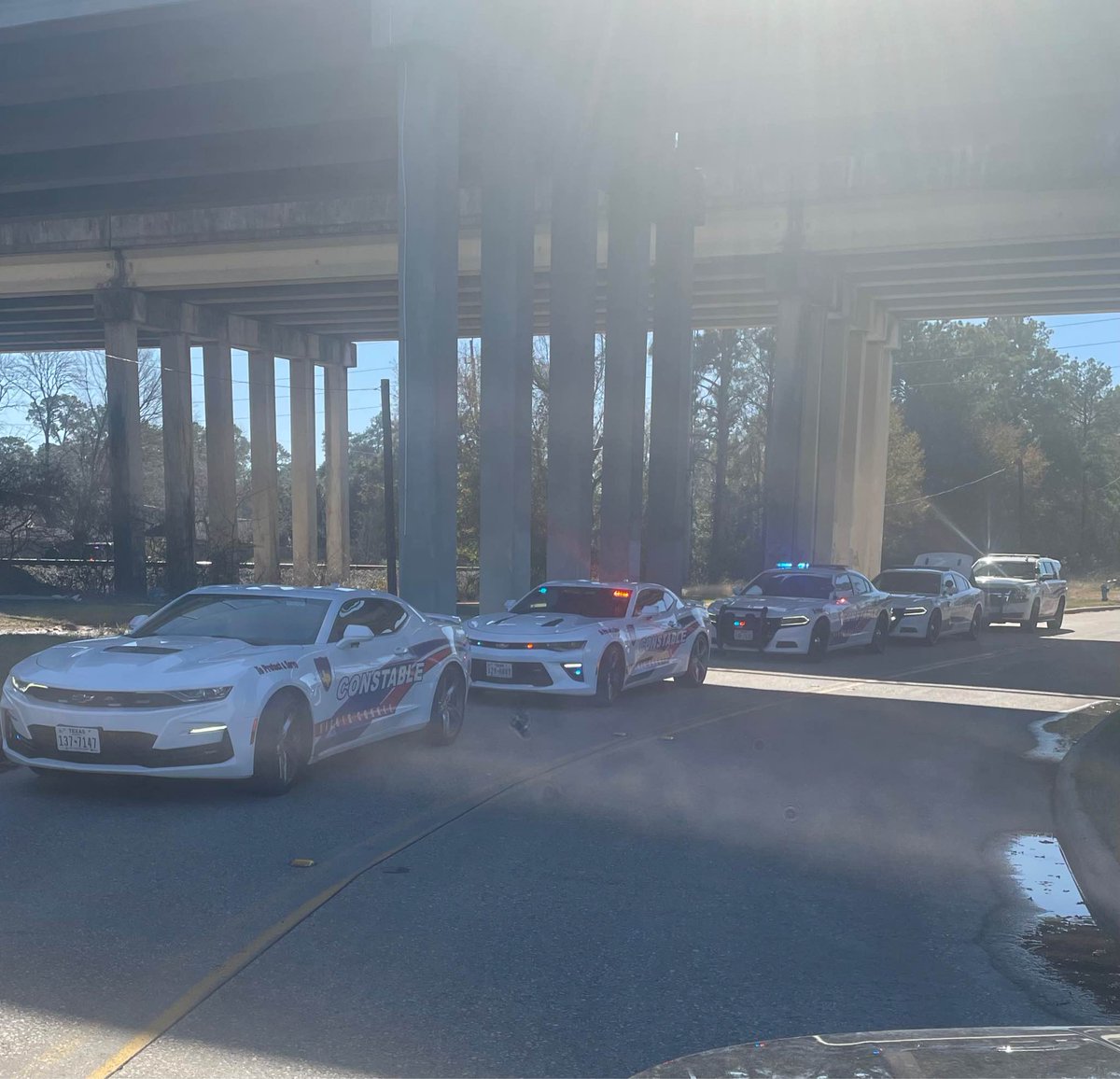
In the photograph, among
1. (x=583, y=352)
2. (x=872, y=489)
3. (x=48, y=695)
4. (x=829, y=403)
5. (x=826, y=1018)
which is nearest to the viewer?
(x=826, y=1018)

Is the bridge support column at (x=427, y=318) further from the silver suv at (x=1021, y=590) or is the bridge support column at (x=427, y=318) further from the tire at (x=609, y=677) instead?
the silver suv at (x=1021, y=590)

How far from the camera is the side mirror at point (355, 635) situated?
392 inches

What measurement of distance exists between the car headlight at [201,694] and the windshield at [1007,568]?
2695 cm

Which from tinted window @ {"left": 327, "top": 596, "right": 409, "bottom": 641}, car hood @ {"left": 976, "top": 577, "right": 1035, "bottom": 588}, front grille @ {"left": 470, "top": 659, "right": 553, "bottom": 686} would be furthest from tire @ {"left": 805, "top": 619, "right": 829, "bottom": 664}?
tinted window @ {"left": 327, "top": 596, "right": 409, "bottom": 641}

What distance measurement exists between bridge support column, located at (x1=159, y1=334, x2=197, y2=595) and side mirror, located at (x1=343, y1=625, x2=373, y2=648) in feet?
121

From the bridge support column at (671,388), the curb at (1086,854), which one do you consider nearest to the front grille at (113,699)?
the curb at (1086,854)

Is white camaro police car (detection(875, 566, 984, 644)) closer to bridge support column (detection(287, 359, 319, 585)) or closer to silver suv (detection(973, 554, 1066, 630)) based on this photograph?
silver suv (detection(973, 554, 1066, 630))

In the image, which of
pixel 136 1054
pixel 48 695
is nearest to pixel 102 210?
pixel 48 695

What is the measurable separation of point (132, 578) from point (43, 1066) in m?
40.3

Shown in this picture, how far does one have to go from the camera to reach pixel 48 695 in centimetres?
864

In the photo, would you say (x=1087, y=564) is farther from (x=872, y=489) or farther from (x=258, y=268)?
(x=258, y=268)

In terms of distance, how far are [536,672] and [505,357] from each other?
12.9 meters

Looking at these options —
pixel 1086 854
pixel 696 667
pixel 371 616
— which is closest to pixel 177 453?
pixel 696 667

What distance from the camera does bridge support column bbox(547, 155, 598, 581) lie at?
29.7 metres
